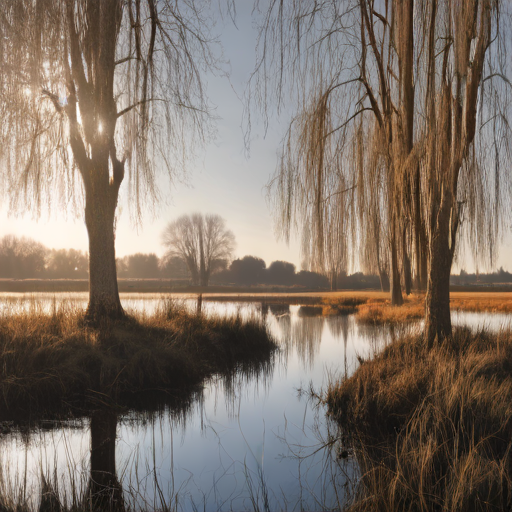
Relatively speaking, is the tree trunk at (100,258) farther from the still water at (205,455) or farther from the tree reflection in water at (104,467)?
the tree reflection in water at (104,467)

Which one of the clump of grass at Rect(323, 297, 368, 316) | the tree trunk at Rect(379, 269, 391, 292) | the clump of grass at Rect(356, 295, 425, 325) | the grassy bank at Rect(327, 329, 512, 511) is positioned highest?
the tree trunk at Rect(379, 269, 391, 292)

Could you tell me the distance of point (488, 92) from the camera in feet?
16.6

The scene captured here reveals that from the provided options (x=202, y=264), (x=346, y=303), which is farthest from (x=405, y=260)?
(x=202, y=264)

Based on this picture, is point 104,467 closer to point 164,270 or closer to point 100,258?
point 100,258

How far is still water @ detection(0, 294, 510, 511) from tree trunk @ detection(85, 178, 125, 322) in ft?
8.56

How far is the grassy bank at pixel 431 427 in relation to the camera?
227 cm

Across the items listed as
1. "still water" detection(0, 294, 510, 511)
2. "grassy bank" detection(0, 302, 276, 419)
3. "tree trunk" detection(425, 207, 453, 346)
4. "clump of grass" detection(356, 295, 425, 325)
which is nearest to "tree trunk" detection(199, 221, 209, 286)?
"clump of grass" detection(356, 295, 425, 325)

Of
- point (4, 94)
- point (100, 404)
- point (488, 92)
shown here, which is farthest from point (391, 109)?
point (100, 404)

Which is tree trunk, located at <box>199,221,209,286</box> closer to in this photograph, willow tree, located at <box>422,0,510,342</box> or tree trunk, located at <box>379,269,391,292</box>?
tree trunk, located at <box>379,269,391,292</box>

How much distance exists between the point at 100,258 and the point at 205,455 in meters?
4.51

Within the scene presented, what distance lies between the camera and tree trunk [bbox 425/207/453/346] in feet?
17.9

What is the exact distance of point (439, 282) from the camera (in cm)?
557

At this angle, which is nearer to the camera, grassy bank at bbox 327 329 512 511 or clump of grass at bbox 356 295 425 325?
grassy bank at bbox 327 329 512 511

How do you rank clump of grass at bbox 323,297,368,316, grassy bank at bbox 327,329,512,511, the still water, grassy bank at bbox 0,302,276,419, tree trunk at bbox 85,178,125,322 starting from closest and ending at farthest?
grassy bank at bbox 327,329,512,511 → the still water → grassy bank at bbox 0,302,276,419 → tree trunk at bbox 85,178,125,322 → clump of grass at bbox 323,297,368,316
